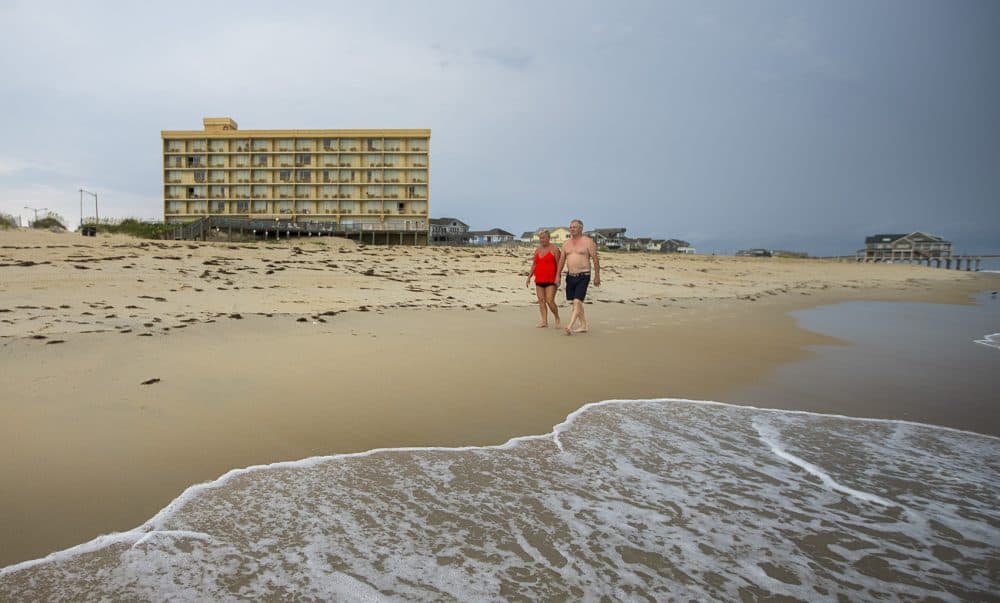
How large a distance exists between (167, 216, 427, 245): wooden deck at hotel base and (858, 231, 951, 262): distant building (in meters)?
79.1

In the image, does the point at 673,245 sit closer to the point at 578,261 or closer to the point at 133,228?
the point at 133,228

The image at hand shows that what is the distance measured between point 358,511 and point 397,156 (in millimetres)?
60543

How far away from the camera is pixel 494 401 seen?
426 centimetres

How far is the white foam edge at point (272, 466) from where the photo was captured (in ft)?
6.61

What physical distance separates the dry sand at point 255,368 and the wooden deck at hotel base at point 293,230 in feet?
62.8

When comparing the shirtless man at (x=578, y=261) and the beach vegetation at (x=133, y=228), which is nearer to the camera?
the shirtless man at (x=578, y=261)

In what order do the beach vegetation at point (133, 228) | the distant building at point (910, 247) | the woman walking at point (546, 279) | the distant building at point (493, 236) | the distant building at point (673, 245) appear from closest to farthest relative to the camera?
the woman walking at point (546, 279) → the beach vegetation at point (133, 228) → the distant building at point (493, 236) → the distant building at point (910, 247) → the distant building at point (673, 245)

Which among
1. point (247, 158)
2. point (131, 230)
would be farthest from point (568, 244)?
point (247, 158)

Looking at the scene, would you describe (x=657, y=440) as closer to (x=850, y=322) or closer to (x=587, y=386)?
(x=587, y=386)

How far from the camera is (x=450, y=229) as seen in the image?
79500 millimetres

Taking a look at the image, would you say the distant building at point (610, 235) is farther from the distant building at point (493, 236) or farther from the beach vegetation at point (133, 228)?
the beach vegetation at point (133, 228)

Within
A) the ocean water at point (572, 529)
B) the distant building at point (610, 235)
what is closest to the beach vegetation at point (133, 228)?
the ocean water at point (572, 529)

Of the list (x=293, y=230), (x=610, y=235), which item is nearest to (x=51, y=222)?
(x=293, y=230)

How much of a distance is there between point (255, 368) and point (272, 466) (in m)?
2.31
